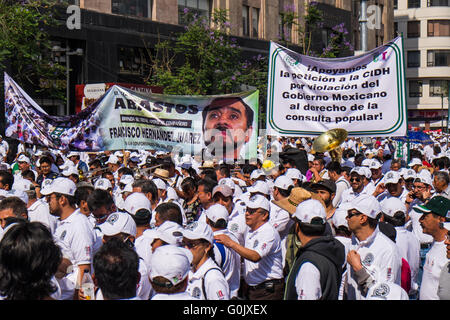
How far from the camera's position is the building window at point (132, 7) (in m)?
29.2

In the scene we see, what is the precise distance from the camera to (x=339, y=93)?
10.1 meters

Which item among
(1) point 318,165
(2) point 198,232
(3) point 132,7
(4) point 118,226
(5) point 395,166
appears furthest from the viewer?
(3) point 132,7

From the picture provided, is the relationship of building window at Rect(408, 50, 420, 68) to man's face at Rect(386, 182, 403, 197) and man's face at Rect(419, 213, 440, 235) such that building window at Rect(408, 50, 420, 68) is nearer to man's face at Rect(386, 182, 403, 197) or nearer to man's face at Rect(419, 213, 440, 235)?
man's face at Rect(386, 182, 403, 197)

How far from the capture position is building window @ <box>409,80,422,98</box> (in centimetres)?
7456

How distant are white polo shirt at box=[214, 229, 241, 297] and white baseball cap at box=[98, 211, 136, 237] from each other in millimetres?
818

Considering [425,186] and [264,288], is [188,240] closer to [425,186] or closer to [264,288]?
[264,288]

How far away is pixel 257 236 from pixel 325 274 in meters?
1.52

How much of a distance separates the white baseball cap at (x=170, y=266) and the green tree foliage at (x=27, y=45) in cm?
1477

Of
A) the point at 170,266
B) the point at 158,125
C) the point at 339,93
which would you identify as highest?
the point at 339,93

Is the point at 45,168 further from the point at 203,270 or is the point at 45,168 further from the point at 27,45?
the point at 27,45

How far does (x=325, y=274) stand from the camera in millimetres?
4547

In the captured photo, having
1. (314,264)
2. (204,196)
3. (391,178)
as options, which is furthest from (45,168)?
(314,264)

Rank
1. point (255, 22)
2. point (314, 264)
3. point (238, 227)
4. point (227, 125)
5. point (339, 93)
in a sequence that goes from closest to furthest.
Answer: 1. point (314, 264)
2. point (238, 227)
3. point (339, 93)
4. point (227, 125)
5. point (255, 22)

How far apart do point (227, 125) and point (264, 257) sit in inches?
178
